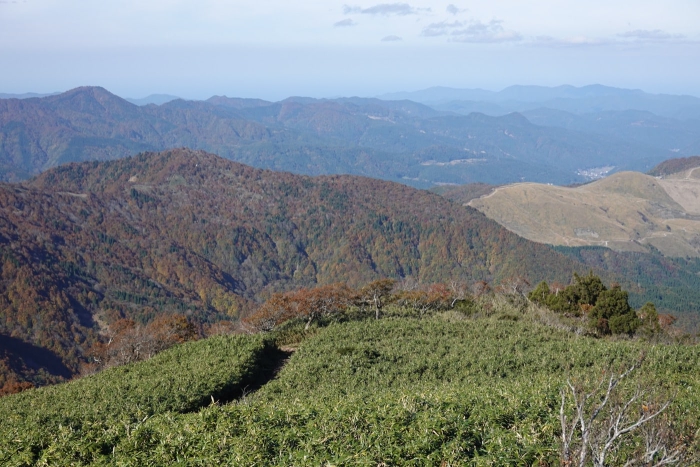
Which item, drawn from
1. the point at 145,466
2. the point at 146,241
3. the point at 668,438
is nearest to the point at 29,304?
the point at 146,241

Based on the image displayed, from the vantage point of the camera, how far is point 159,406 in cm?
2005

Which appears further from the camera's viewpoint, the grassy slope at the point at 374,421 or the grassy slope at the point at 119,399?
the grassy slope at the point at 119,399

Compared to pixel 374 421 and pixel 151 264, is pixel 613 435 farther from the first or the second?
pixel 151 264

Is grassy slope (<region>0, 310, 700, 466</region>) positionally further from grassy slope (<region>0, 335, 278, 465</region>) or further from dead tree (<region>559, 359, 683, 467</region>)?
dead tree (<region>559, 359, 683, 467</region>)

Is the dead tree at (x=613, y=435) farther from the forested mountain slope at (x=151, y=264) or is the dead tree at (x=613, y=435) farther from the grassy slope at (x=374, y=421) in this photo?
the forested mountain slope at (x=151, y=264)

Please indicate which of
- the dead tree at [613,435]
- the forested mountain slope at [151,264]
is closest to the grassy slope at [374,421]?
the dead tree at [613,435]

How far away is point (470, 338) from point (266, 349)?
39.3 feet

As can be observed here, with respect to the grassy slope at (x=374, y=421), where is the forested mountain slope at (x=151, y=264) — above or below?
below

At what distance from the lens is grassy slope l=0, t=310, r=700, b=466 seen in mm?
11305

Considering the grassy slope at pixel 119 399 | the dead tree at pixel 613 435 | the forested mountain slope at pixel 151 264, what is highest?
the dead tree at pixel 613 435

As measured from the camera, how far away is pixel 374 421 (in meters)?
13.2

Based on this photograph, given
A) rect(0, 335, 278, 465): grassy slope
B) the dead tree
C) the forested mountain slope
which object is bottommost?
the forested mountain slope

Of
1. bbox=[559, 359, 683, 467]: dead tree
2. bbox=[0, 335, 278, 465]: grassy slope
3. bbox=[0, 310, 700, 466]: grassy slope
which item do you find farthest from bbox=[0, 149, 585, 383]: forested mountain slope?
bbox=[559, 359, 683, 467]: dead tree

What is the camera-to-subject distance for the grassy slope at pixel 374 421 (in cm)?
1130
